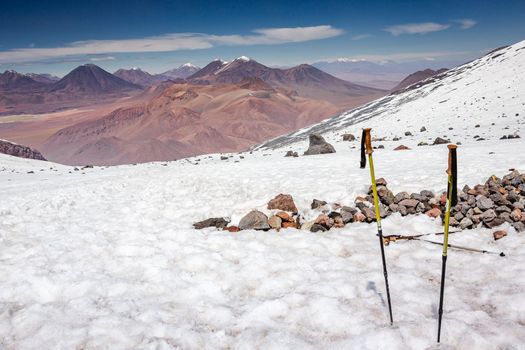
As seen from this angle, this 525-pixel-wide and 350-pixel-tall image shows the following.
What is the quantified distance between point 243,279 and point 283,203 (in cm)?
445

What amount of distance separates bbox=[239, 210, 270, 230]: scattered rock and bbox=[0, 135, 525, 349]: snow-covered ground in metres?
0.32

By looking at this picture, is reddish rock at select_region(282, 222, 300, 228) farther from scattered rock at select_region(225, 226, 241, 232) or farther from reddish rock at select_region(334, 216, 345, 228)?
scattered rock at select_region(225, 226, 241, 232)

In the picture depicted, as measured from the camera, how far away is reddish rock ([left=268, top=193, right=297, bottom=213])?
1130cm

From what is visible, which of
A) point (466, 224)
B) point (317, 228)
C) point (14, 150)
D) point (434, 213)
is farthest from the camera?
point (14, 150)

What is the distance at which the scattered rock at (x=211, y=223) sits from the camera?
1081 centimetres

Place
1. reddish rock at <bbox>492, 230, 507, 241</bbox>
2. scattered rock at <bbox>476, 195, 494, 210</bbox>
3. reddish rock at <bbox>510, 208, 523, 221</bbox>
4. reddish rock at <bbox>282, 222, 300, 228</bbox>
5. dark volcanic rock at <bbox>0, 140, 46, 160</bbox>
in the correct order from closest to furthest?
reddish rock at <bbox>492, 230, 507, 241</bbox>, reddish rock at <bbox>510, 208, 523, 221</bbox>, scattered rock at <bbox>476, 195, 494, 210</bbox>, reddish rock at <bbox>282, 222, 300, 228</bbox>, dark volcanic rock at <bbox>0, 140, 46, 160</bbox>

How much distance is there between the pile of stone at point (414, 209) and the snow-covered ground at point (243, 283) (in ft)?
1.21

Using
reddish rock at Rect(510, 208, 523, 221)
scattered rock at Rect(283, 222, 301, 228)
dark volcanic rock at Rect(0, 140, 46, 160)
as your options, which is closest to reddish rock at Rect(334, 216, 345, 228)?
scattered rock at Rect(283, 222, 301, 228)

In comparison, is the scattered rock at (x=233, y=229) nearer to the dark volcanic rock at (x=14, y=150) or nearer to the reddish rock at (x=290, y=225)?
the reddish rock at (x=290, y=225)

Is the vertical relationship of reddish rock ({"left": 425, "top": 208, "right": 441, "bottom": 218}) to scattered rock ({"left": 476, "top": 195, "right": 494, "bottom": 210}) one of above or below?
below

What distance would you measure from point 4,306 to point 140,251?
310 centimetres

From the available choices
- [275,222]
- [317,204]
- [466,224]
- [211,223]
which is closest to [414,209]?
[466,224]

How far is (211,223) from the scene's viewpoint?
11.0 metres

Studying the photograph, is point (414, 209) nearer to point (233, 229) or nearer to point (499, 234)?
point (499, 234)
